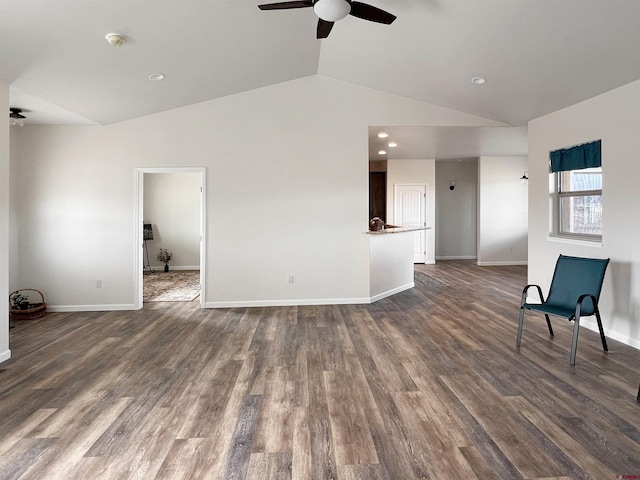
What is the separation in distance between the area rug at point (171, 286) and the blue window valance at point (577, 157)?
17.7 feet

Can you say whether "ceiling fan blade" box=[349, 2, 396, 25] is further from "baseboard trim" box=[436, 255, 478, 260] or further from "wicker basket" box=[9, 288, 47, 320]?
"baseboard trim" box=[436, 255, 478, 260]

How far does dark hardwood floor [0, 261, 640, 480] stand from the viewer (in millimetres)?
1915

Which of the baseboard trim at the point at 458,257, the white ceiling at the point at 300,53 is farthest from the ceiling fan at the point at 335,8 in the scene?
the baseboard trim at the point at 458,257

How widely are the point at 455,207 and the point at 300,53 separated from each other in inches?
285

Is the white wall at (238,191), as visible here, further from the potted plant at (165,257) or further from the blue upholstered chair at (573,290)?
the potted plant at (165,257)

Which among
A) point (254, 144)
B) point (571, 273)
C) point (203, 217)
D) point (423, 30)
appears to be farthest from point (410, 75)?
point (203, 217)

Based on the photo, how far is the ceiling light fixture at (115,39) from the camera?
3137 millimetres

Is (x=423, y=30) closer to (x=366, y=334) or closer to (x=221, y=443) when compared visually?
(x=366, y=334)

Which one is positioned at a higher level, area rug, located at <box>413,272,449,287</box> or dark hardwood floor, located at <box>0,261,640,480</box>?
area rug, located at <box>413,272,449,287</box>

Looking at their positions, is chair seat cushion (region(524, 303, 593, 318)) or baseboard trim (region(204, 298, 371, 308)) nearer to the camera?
chair seat cushion (region(524, 303, 593, 318))

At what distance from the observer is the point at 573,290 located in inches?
146

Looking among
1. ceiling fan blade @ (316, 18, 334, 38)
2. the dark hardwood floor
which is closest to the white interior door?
the dark hardwood floor

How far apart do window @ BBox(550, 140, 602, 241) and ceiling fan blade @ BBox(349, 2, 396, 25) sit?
287cm

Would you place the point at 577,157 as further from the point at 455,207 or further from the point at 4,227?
the point at 455,207
